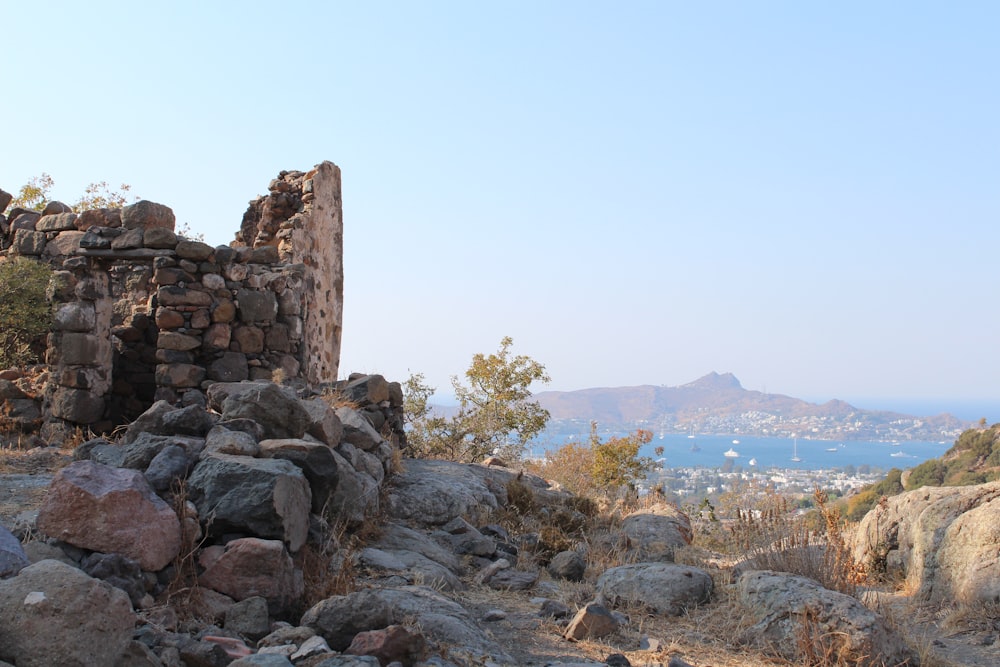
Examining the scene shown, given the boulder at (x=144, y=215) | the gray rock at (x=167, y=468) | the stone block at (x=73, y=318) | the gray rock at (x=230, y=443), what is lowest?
the gray rock at (x=167, y=468)

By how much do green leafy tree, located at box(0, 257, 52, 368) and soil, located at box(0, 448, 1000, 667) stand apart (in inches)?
157

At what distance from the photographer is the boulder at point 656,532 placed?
312 inches

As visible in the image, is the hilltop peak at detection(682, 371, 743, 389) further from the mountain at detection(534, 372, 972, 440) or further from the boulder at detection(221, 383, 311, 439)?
the boulder at detection(221, 383, 311, 439)

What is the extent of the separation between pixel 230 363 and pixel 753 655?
257 inches

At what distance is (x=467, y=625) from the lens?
14.9 feet

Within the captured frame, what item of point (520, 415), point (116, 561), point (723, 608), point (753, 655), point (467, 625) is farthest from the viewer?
point (520, 415)

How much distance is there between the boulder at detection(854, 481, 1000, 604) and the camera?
6.53 m

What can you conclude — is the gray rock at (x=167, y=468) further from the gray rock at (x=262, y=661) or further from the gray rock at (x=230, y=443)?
the gray rock at (x=262, y=661)

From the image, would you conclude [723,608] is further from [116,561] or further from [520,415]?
[520,415]

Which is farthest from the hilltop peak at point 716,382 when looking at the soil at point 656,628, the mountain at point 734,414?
the soil at point 656,628

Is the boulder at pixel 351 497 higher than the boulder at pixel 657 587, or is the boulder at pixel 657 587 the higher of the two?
the boulder at pixel 351 497

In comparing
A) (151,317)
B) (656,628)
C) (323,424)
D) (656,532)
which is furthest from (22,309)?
(656,628)

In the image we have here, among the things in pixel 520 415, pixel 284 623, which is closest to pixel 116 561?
pixel 284 623

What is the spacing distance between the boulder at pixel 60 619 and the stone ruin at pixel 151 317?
5.91 m
